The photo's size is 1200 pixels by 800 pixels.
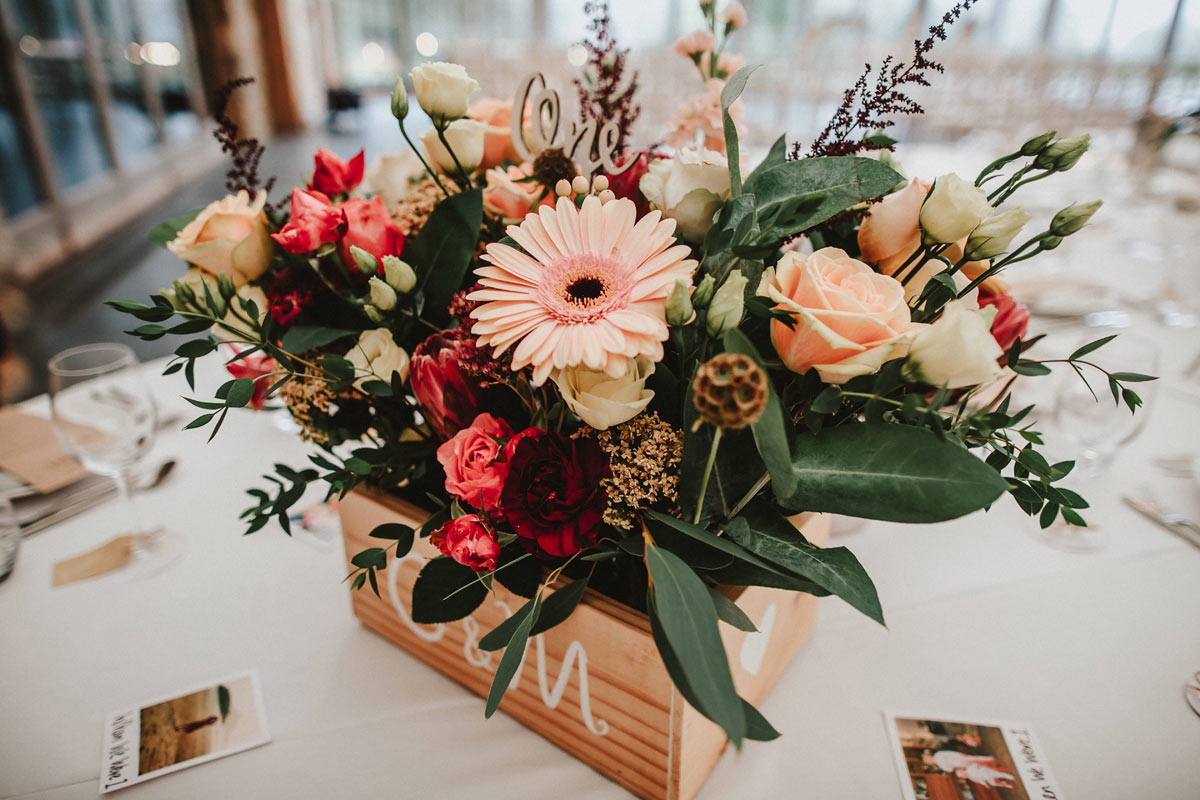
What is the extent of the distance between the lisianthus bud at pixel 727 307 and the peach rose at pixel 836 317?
0.03m

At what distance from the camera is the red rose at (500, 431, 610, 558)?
0.45 m

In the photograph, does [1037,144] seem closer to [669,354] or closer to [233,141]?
[669,354]

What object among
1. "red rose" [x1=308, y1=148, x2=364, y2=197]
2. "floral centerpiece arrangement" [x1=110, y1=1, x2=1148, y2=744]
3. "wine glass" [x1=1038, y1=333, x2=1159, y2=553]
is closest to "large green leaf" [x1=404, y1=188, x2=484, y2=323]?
"floral centerpiece arrangement" [x1=110, y1=1, x2=1148, y2=744]

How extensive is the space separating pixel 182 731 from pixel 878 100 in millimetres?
821

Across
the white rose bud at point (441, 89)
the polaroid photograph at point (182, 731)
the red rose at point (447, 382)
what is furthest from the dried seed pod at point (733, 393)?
the polaroid photograph at point (182, 731)

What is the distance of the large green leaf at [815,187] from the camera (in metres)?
0.44

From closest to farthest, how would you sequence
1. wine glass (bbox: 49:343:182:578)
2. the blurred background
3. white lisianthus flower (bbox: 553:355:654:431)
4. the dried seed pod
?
the dried seed pod, white lisianthus flower (bbox: 553:355:654:431), wine glass (bbox: 49:343:182:578), the blurred background

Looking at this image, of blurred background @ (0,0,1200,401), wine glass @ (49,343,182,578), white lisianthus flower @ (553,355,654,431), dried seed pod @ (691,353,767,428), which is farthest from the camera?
blurred background @ (0,0,1200,401)

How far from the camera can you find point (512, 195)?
62cm

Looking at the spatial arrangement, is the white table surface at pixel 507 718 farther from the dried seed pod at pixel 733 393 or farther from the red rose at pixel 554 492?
the dried seed pod at pixel 733 393

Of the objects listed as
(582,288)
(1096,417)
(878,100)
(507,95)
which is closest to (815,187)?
(878,100)

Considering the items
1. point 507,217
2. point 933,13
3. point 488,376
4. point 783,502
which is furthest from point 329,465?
point 933,13

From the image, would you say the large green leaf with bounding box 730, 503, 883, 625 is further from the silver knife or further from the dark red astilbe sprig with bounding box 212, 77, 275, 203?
the silver knife

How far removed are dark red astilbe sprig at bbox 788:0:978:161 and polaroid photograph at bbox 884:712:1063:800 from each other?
1.76ft
